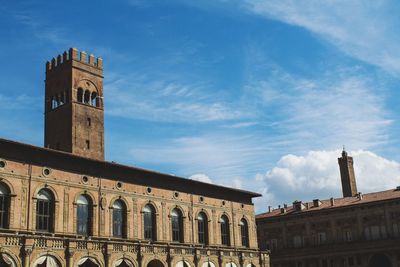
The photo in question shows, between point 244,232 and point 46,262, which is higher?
point 244,232

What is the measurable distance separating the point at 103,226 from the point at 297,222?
39.4m

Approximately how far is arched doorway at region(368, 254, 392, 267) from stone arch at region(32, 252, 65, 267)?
145 feet

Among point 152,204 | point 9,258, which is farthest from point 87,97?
point 9,258

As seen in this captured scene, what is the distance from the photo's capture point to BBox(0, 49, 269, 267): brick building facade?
35.2m

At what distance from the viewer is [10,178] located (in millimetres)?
35219

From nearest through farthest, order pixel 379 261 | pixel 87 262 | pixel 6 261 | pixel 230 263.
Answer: pixel 6 261 → pixel 87 262 → pixel 230 263 → pixel 379 261

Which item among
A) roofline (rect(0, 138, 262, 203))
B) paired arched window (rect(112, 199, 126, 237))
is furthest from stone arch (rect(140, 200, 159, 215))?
paired arched window (rect(112, 199, 126, 237))

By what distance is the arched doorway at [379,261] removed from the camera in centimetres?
6612

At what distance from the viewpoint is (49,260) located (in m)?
34.6

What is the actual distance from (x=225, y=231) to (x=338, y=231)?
23.7 metres

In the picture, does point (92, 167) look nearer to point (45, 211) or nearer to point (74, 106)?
point (45, 211)

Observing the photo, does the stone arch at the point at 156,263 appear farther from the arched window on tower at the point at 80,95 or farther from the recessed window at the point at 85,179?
the arched window on tower at the point at 80,95

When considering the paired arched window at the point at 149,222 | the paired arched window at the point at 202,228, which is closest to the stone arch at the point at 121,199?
the paired arched window at the point at 149,222

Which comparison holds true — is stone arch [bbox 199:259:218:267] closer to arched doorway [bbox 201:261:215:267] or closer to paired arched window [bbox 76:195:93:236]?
arched doorway [bbox 201:261:215:267]
